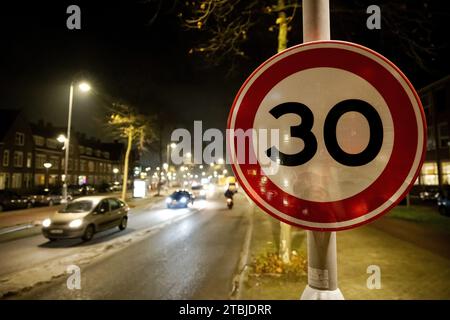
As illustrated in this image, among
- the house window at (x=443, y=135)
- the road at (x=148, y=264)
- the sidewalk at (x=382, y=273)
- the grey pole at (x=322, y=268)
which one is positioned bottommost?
the road at (x=148, y=264)

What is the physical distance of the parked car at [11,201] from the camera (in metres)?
27.6

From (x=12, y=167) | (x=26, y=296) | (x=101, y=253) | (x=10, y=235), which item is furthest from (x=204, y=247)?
(x=12, y=167)

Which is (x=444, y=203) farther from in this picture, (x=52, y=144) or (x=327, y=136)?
(x=52, y=144)

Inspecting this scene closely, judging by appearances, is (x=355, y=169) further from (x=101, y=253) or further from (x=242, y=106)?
(x=101, y=253)

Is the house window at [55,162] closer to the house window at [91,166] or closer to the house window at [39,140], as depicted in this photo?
the house window at [39,140]

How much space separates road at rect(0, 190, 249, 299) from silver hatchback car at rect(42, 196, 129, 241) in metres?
0.42

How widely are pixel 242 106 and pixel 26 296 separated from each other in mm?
7407

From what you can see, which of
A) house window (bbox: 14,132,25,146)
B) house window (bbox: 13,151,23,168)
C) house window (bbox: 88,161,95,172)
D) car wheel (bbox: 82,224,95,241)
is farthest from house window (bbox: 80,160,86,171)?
car wheel (bbox: 82,224,95,241)

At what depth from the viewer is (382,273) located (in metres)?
7.55

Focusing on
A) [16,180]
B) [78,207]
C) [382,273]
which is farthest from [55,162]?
[382,273]

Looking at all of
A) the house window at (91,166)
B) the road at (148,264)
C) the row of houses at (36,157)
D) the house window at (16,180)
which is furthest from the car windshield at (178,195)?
the house window at (91,166)

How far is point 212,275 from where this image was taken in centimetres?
820

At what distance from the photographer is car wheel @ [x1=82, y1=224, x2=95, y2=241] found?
13527 mm
